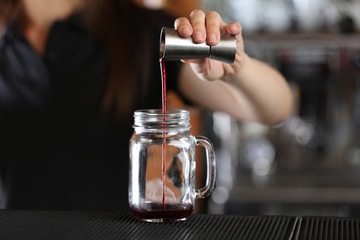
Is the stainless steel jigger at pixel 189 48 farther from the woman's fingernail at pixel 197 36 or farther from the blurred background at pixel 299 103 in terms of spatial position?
the blurred background at pixel 299 103

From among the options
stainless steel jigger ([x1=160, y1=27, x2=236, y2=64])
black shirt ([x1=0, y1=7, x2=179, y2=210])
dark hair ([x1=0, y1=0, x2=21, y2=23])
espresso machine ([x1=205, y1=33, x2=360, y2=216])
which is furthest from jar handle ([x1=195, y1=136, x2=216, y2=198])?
espresso machine ([x1=205, y1=33, x2=360, y2=216])

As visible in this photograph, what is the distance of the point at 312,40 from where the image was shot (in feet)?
9.90

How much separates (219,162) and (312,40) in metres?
0.73

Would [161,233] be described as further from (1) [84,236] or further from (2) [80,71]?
(2) [80,71]

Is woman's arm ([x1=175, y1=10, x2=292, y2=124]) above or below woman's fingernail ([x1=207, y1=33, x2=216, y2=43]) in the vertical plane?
below

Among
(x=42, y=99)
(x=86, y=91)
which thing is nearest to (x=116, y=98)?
(x=86, y=91)

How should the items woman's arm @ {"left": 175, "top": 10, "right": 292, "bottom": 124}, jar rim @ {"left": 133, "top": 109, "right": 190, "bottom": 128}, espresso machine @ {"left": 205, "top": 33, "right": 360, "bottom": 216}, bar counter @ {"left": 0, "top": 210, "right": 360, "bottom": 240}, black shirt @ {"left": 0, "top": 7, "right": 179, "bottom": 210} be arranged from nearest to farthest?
bar counter @ {"left": 0, "top": 210, "right": 360, "bottom": 240} → jar rim @ {"left": 133, "top": 109, "right": 190, "bottom": 128} → woman's arm @ {"left": 175, "top": 10, "right": 292, "bottom": 124} → black shirt @ {"left": 0, "top": 7, "right": 179, "bottom": 210} → espresso machine @ {"left": 205, "top": 33, "right": 360, "bottom": 216}

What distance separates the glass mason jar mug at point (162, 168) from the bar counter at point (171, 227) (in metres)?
0.02

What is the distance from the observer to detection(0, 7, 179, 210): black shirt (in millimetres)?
1665

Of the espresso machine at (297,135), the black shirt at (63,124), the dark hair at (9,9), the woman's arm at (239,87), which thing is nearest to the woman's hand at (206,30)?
the woman's arm at (239,87)

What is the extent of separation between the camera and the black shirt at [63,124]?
167 cm

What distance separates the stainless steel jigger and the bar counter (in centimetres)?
26

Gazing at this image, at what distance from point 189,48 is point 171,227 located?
280 mm

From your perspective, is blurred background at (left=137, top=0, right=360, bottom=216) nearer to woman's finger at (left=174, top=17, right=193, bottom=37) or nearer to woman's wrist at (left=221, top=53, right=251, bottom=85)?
woman's wrist at (left=221, top=53, right=251, bottom=85)
